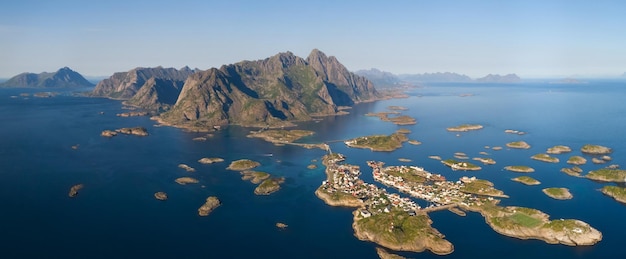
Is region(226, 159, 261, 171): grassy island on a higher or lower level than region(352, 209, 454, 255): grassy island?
higher

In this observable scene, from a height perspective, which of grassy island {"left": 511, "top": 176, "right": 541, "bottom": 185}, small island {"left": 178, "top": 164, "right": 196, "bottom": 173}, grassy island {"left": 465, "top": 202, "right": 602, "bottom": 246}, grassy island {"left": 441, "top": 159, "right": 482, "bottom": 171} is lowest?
grassy island {"left": 465, "top": 202, "right": 602, "bottom": 246}

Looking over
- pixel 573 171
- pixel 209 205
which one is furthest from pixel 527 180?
pixel 209 205

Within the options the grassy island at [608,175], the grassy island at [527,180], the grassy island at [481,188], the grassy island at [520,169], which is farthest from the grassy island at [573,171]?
the grassy island at [481,188]

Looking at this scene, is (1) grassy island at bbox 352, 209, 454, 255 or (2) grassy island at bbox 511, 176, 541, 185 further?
(2) grassy island at bbox 511, 176, 541, 185

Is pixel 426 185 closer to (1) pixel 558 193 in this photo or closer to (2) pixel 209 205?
(1) pixel 558 193

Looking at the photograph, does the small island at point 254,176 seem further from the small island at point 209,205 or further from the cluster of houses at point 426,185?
the cluster of houses at point 426,185

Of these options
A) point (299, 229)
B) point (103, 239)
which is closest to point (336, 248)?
point (299, 229)

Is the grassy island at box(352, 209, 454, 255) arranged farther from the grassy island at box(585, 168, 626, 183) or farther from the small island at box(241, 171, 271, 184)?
the grassy island at box(585, 168, 626, 183)

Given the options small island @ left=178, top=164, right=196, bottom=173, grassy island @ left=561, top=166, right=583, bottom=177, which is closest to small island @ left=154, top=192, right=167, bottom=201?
small island @ left=178, top=164, right=196, bottom=173
